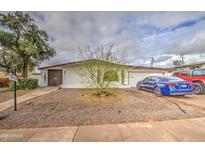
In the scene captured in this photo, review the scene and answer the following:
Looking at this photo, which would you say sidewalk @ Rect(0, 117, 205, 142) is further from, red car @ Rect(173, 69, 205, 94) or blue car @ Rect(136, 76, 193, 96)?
red car @ Rect(173, 69, 205, 94)

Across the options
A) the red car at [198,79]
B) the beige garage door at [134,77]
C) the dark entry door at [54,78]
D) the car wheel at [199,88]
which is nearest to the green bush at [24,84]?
the dark entry door at [54,78]

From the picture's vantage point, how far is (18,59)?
33.7 ft

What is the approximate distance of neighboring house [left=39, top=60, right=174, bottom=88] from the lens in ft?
40.7

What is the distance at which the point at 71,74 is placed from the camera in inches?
493

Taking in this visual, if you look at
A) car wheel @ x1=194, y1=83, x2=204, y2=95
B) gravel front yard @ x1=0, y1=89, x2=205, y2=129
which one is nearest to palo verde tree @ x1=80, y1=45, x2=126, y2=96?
gravel front yard @ x1=0, y1=89, x2=205, y2=129

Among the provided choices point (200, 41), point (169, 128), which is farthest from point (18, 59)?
point (200, 41)

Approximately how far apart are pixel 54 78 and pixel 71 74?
8.14ft

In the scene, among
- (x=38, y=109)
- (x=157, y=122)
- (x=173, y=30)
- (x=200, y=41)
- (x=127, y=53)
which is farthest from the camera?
(x=127, y=53)

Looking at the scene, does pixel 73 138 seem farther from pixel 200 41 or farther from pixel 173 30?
pixel 200 41

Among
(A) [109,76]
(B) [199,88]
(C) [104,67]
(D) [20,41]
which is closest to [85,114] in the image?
(A) [109,76]

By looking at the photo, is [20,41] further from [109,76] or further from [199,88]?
[199,88]

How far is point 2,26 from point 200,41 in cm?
1306

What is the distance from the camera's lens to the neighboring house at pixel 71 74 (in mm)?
12412

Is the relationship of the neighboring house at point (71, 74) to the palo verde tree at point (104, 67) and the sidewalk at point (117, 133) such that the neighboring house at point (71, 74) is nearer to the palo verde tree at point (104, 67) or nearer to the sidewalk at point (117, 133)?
the palo verde tree at point (104, 67)
